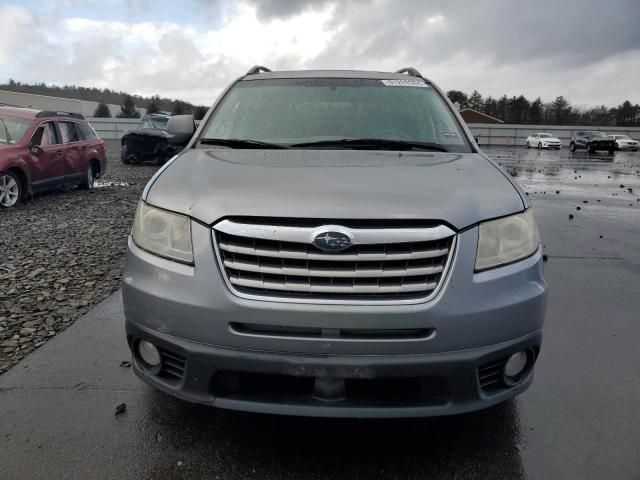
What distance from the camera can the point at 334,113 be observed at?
3463 millimetres

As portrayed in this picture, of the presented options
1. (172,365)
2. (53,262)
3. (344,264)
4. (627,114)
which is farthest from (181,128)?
→ (627,114)

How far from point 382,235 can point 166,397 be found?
162 cm

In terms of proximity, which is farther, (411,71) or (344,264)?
(411,71)

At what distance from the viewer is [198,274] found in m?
2.13

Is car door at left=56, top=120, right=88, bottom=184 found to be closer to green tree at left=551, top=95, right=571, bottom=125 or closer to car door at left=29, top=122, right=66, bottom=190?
car door at left=29, top=122, right=66, bottom=190

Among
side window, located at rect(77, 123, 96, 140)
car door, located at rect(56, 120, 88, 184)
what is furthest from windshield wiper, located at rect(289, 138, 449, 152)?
side window, located at rect(77, 123, 96, 140)

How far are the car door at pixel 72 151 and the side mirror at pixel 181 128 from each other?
7.82 metres

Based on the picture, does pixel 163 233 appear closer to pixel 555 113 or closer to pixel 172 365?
pixel 172 365

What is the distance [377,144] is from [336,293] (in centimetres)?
139

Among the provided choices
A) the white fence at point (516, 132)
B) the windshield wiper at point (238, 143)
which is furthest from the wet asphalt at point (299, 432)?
the white fence at point (516, 132)

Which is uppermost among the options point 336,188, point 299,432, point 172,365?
point 336,188

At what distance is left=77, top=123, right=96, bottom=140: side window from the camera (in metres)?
11.6

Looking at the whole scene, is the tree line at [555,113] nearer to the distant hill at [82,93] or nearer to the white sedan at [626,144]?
the white sedan at [626,144]

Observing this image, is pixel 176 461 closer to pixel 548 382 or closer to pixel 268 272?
pixel 268 272
